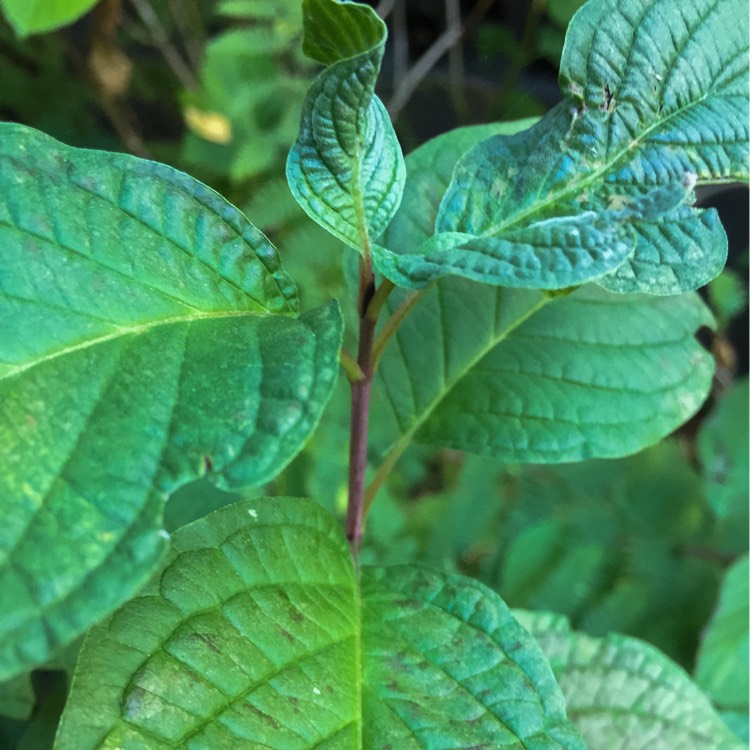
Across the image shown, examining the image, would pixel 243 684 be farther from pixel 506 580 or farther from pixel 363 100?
pixel 506 580

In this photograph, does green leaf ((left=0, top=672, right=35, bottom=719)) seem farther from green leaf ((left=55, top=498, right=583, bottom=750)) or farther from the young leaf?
the young leaf

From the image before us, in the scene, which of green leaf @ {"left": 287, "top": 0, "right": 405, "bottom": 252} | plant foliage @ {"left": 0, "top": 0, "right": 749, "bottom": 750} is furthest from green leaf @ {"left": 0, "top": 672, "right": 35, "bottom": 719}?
green leaf @ {"left": 287, "top": 0, "right": 405, "bottom": 252}

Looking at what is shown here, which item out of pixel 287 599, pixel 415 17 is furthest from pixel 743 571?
pixel 415 17

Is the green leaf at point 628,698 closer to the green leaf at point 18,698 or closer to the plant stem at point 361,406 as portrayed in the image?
the plant stem at point 361,406

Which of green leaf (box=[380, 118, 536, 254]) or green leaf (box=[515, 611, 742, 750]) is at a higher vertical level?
green leaf (box=[380, 118, 536, 254])

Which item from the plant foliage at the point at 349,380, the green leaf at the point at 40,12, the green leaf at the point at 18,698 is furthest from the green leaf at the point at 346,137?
the green leaf at the point at 40,12

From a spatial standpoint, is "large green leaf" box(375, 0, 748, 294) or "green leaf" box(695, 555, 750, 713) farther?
"green leaf" box(695, 555, 750, 713)
